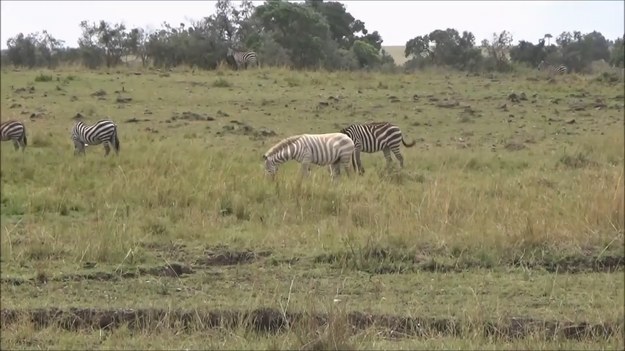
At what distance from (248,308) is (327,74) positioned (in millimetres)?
7650

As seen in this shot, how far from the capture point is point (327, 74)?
11.3 meters

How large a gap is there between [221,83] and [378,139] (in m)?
3.29

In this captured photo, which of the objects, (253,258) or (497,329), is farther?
(253,258)

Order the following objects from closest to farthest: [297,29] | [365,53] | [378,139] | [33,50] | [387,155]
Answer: [33,50], [297,29], [378,139], [387,155], [365,53]

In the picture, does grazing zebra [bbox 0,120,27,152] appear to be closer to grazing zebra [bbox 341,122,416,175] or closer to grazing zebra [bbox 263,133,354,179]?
grazing zebra [bbox 263,133,354,179]

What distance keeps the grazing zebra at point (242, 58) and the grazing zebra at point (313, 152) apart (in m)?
1.33

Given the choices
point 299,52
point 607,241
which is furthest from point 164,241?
point 299,52

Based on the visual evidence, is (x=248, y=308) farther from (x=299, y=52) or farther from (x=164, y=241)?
(x=299, y=52)

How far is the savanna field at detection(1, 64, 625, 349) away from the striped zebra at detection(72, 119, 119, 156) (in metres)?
0.15

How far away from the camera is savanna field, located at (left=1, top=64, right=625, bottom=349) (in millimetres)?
3818

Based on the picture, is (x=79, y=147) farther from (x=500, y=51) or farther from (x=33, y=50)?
(x=500, y=51)

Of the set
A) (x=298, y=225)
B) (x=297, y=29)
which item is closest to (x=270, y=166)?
(x=297, y=29)

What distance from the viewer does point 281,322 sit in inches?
152

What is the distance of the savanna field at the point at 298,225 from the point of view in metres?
3.82
